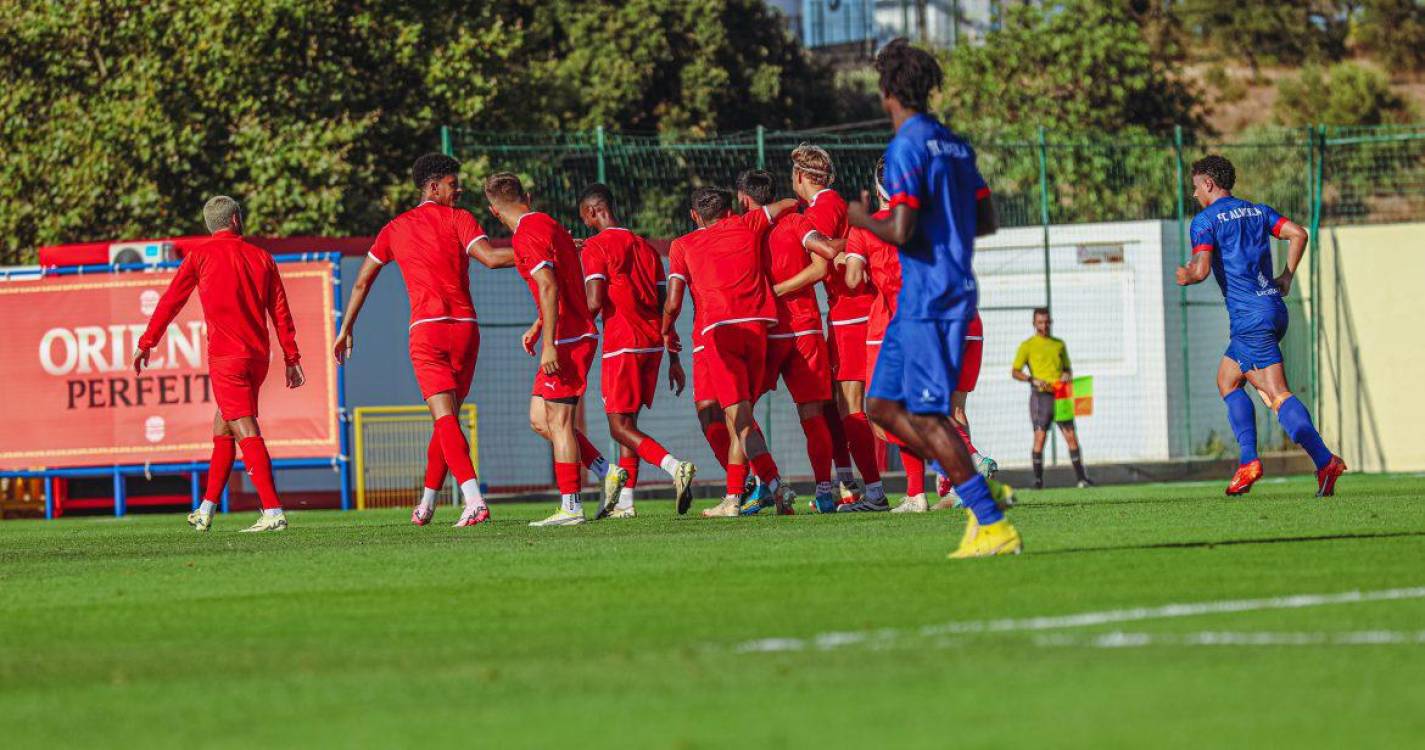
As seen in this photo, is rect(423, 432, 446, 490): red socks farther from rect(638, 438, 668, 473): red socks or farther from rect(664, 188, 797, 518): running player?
rect(664, 188, 797, 518): running player

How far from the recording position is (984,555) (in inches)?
333

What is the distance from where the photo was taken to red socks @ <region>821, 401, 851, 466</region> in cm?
1421

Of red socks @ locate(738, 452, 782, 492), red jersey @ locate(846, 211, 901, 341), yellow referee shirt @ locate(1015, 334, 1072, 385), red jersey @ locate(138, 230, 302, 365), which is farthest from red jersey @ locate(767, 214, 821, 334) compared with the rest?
yellow referee shirt @ locate(1015, 334, 1072, 385)

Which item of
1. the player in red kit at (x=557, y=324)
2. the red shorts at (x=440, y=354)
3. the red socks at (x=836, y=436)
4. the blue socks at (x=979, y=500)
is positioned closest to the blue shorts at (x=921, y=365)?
the blue socks at (x=979, y=500)

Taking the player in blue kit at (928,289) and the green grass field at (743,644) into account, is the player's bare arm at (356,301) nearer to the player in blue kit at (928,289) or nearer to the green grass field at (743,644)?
the green grass field at (743,644)

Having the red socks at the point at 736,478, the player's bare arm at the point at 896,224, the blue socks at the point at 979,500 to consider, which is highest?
the player's bare arm at the point at 896,224

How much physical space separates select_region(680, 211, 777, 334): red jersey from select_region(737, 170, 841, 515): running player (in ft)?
0.69

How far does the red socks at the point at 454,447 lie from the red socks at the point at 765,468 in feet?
6.06

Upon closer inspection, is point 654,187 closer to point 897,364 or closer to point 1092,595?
point 897,364

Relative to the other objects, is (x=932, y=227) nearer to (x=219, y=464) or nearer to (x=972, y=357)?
(x=972, y=357)

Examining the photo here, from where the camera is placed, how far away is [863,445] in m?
14.0

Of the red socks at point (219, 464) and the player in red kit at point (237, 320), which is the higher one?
the player in red kit at point (237, 320)

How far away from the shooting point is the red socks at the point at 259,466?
13438 mm

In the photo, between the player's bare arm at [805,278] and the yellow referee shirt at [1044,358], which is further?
the yellow referee shirt at [1044,358]
